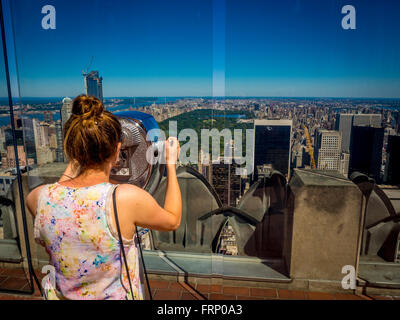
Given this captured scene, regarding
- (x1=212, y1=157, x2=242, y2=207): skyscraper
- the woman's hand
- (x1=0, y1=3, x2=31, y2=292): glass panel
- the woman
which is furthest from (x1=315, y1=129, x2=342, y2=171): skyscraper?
(x1=0, y1=3, x2=31, y2=292): glass panel

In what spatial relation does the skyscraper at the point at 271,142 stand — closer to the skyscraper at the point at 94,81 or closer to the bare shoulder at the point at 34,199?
the skyscraper at the point at 94,81

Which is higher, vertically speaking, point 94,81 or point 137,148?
point 94,81

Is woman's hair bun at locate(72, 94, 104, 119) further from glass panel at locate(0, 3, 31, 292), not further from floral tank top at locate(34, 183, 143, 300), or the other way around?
glass panel at locate(0, 3, 31, 292)

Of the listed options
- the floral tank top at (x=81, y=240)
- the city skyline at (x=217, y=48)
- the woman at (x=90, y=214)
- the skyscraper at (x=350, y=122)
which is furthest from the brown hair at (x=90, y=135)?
the skyscraper at (x=350, y=122)

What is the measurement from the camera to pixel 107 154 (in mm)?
1042

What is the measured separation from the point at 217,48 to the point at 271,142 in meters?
0.83

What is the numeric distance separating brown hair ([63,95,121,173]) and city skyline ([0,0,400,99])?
1277mm

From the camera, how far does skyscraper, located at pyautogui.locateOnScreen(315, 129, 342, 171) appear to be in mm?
2350

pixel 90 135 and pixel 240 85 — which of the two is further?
pixel 240 85

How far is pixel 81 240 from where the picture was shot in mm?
978

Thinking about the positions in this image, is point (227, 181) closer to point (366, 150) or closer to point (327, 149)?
point (327, 149)

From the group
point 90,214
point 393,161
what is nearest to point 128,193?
point 90,214

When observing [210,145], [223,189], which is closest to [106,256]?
[210,145]

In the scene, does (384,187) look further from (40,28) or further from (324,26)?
(40,28)
